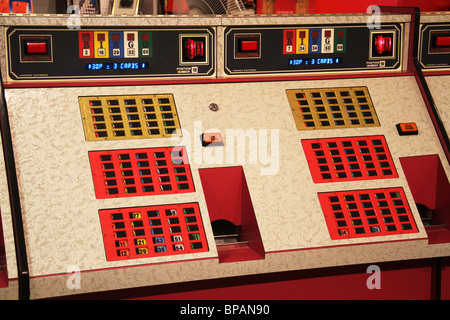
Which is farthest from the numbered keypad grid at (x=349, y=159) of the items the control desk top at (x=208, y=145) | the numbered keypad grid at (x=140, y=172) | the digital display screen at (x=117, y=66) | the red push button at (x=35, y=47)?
the red push button at (x=35, y=47)

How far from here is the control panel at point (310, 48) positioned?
2248mm

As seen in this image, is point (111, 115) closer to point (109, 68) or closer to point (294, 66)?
point (109, 68)

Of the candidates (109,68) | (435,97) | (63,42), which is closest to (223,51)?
(109,68)

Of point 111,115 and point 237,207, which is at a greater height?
point 111,115

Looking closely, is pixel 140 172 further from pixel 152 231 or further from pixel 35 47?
pixel 35 47

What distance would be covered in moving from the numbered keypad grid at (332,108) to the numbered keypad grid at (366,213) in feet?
1.02

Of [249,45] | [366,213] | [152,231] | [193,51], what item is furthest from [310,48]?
[152,231]

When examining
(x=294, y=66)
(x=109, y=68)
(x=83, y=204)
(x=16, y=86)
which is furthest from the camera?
(x=294, y=66)

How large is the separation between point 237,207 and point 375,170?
566mm

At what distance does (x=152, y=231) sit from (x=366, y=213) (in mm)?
806

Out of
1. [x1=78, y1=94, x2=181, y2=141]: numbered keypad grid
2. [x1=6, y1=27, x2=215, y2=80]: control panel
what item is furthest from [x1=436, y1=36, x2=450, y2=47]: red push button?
[x1=78, y1=94, x2=181, y2=141]: numbered keypad grid

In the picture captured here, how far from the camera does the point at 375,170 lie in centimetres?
214

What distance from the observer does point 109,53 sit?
211 centimetres
